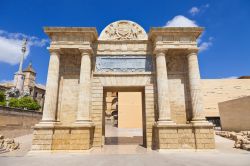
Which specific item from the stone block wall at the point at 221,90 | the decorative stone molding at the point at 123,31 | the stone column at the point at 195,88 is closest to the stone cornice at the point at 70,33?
the decorative stone molding at the point at 123,31

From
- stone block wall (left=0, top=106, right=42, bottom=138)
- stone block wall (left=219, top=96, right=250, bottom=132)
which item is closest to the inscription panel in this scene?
stone block wall (left=0, top=106, right=42, bottom=138)

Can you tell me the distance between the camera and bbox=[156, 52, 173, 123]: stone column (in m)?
11.7

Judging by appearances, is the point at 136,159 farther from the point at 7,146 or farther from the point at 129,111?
the point at 129,111

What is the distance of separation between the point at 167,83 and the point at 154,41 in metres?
3.40

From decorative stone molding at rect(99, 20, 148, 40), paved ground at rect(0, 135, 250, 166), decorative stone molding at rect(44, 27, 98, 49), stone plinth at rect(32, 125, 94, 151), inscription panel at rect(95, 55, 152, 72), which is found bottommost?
paved ground at rect(0, 135, 250, 166)

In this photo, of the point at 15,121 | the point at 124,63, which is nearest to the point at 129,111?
the point at 15,121

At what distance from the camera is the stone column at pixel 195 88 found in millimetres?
11828

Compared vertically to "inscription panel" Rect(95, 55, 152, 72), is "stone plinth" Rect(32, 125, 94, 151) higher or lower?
lower

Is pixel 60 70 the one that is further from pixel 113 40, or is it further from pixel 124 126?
pixel 124 126

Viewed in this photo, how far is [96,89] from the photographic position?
1305 centimetres

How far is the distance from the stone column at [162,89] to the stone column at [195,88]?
5.78 ft

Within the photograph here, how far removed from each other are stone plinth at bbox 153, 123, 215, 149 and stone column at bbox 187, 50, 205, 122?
0.74 metres

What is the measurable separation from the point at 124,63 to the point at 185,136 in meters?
6.69

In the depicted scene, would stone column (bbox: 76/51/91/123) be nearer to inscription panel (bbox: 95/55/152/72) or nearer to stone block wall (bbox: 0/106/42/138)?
inscription panel (bbox: 95/55/152/72)
